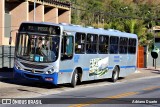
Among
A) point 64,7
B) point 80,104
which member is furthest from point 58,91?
point 64,7

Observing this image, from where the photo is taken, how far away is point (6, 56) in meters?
28.5

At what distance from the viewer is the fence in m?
28.0

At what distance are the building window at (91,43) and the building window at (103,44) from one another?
0.65 m

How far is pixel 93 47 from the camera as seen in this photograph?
21812 mm

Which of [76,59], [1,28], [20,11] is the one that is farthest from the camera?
[20,11]

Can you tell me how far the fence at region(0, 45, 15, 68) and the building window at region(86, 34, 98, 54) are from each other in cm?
834

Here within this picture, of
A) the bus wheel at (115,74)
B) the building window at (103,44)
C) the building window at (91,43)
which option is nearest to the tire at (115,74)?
the bus wheel at (115,74)

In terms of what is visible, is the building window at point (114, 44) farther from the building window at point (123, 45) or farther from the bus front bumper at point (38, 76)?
the bus front bumper at point (38, 76)

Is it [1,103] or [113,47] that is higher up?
[113,47]

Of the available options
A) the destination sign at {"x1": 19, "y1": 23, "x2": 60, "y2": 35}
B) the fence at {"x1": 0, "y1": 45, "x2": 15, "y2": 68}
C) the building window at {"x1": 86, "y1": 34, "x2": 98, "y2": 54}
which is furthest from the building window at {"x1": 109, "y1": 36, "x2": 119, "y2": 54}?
the fence at {"x1": 0, "y1": 45, "x2": 15, "y2": 68}

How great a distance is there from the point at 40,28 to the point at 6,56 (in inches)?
407

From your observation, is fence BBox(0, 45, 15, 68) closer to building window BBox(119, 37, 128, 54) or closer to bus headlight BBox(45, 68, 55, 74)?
building window BBox(119, 37, 128, 54)

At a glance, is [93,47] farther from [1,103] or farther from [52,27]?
[1,103]

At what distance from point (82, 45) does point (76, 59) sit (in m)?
1.01
